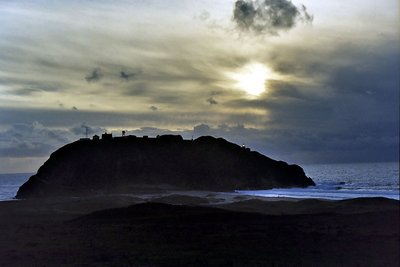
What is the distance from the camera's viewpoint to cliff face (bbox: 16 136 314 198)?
107 m

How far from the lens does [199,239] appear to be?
31906 millimetres

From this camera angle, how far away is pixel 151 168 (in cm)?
11506

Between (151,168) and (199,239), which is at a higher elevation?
(151,168)

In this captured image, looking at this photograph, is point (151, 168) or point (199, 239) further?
point (151, 168)

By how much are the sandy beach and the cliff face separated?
5611 cm

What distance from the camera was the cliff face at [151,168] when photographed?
107 m

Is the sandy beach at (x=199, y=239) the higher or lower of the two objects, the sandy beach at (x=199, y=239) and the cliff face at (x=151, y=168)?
the lower

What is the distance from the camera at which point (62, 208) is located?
61156 mm

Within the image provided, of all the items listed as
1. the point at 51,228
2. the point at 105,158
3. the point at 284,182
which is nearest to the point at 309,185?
the point at 284,182

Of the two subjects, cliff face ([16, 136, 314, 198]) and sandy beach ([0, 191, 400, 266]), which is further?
cliff face ([16, 136, 314, 198])

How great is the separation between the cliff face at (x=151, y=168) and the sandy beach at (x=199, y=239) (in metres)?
56.1

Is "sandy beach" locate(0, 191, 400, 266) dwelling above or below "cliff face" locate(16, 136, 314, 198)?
below

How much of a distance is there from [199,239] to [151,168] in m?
83.8

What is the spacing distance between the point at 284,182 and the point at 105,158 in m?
42.6
